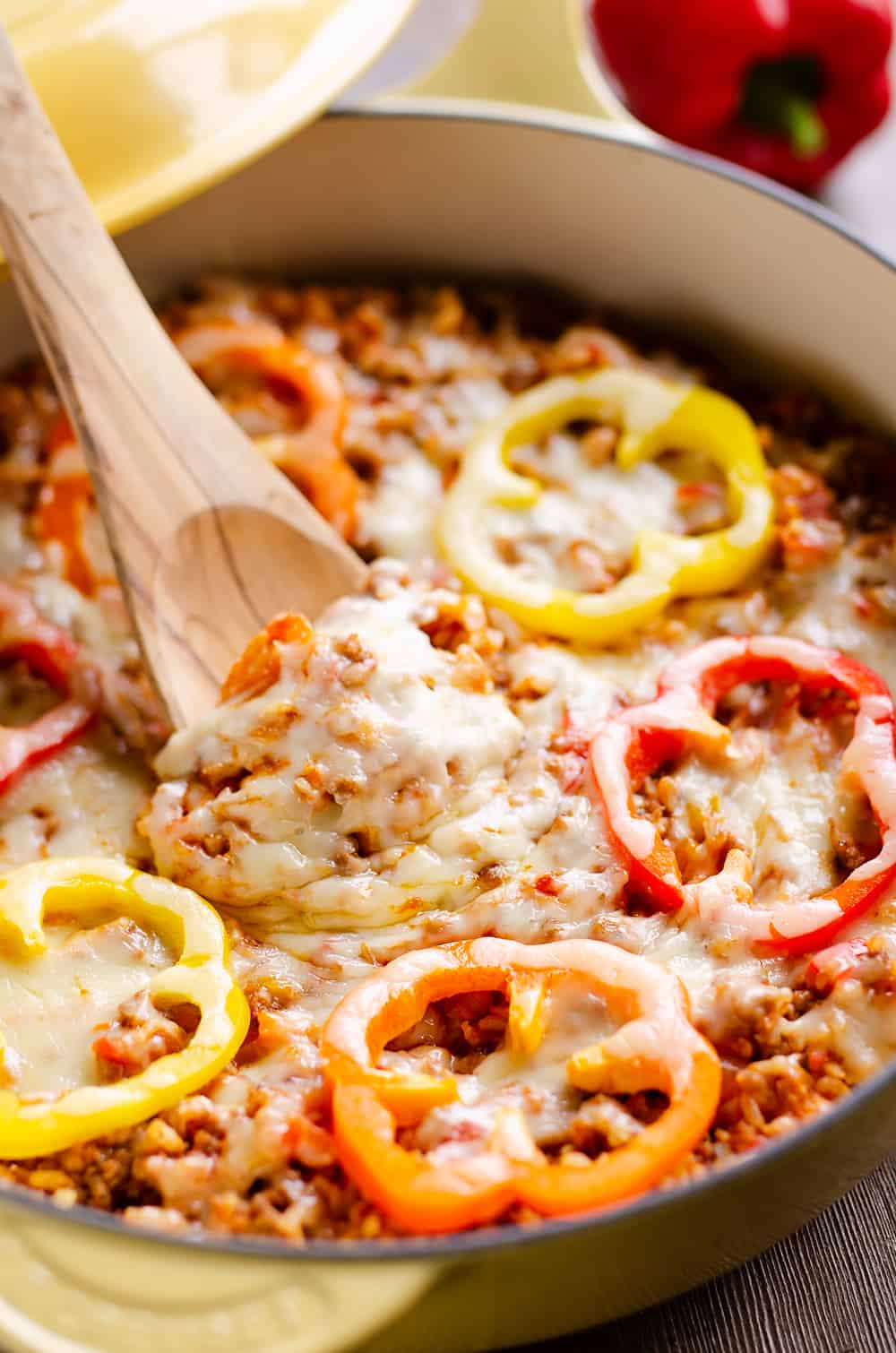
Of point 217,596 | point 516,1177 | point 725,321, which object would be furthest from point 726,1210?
point 725,321

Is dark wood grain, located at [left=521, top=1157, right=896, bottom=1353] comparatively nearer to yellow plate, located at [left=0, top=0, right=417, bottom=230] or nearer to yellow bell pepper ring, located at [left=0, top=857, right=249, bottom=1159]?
yellow bell pepper ring, located at [left=0, top=857, right=249, bottom=1159]

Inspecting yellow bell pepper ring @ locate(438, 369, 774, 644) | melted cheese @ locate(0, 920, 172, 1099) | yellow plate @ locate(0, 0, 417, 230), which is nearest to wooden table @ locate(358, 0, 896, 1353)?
melted cheese @ locate(0, 920, 172, 1099)

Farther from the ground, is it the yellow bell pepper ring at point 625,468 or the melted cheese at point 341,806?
the yellow bell pepper ring at point 625,468

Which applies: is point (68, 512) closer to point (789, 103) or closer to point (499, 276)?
point (499, 276)

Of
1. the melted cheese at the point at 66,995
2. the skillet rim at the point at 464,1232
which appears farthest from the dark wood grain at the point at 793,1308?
the melted cheese at the point at 66,995

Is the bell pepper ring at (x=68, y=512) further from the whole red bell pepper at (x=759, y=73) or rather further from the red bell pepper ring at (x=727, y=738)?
the whole red bell pepper at (x=759, y=73)

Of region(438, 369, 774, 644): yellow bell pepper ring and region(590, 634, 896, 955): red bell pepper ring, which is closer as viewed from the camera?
region(590, 634, 896, 955): red bell pepper ring
